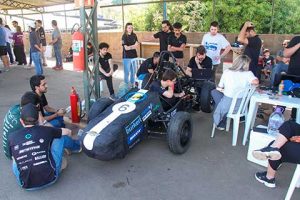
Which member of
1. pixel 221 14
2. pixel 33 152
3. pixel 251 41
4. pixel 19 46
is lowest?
pixel 33 152

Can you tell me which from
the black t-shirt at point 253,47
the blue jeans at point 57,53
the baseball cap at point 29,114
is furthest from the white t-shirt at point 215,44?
the blue jeans at point 57,53

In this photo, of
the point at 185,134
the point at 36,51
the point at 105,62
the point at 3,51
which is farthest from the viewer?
the point at 3,51

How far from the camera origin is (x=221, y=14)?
12125 mm

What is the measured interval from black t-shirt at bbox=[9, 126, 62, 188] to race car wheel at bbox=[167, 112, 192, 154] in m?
1.43

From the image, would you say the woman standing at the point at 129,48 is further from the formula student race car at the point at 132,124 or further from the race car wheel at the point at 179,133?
the race car wheel at the point at 179,133

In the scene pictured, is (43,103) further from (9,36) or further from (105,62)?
(9,36)

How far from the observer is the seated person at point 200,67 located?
5177 millimetres

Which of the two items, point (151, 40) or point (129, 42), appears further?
point (151, 40)

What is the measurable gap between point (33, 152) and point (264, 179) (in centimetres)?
244

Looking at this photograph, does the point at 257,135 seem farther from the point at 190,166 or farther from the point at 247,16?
the point at 247,16

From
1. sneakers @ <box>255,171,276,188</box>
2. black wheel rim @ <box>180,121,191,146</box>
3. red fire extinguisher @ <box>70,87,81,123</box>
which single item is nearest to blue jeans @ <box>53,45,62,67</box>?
red fire extinguisher @ <box>70,87,81,123</box>

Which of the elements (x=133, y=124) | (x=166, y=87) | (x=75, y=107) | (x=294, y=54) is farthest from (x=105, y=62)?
(x=294, y=54)

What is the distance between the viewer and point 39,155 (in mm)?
2975

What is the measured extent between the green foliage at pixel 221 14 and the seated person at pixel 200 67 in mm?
6366
